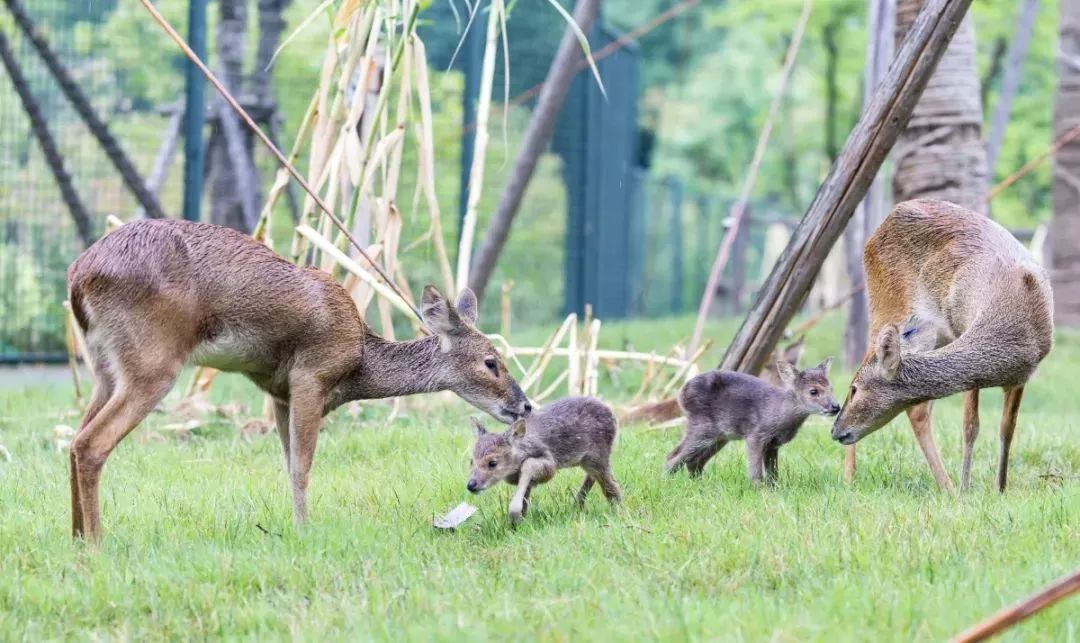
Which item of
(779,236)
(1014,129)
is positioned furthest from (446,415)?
(779,236)

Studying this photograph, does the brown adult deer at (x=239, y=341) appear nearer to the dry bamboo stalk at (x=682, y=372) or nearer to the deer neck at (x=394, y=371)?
the deer neck at (x=394, y=371)

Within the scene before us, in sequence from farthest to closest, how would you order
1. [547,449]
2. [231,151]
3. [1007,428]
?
[231,151]
[1007,428]
[547,449]

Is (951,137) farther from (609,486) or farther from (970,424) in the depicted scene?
(609,486)

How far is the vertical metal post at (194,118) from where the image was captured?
10336 millimetres

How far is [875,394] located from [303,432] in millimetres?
2255

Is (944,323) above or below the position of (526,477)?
above

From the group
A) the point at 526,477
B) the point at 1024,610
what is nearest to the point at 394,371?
the point at 526,477

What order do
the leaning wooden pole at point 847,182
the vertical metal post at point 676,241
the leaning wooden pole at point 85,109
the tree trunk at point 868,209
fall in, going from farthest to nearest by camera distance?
the vertical metal post at point 676,241
the leaning wooden pole at point 85,109
the tree trunk at point 868,209
the leaning wooden pole at point 847,182

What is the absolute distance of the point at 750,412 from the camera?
6344 millimetres

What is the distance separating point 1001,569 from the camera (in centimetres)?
453

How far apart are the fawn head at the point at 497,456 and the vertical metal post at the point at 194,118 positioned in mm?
5254

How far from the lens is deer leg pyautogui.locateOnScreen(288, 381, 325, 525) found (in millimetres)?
5637

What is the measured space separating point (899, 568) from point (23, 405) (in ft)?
21.0

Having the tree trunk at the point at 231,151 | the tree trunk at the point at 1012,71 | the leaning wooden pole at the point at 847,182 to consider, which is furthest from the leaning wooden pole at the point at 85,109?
the tree trunk at the point at 1012,71
